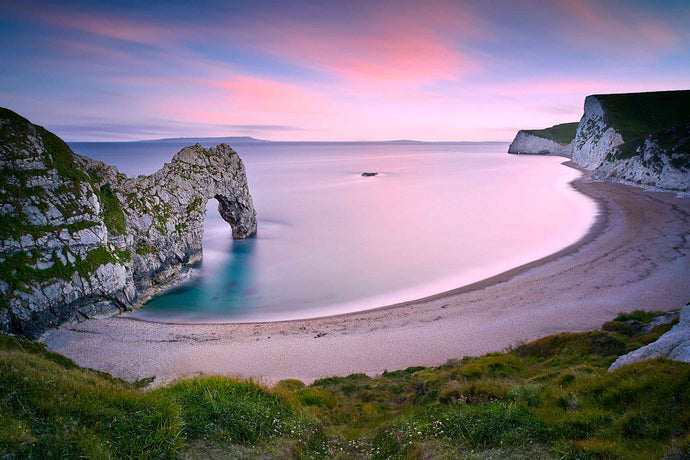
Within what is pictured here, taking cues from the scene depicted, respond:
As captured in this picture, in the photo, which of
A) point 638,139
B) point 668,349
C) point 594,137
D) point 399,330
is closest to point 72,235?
point 399,330

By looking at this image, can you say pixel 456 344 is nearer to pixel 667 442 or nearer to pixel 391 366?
pixel 391 366

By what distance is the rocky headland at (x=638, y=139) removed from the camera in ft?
147

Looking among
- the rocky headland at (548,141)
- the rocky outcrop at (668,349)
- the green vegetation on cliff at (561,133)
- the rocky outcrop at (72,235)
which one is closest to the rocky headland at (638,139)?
the rocky outcrop at (668,349)

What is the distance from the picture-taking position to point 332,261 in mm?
27469

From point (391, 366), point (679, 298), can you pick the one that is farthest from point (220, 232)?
point (679, 298)

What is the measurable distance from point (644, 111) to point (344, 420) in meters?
99.1

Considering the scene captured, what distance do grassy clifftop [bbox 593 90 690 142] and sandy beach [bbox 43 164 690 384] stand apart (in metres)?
63.8

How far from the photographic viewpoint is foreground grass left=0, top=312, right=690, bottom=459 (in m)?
4.84

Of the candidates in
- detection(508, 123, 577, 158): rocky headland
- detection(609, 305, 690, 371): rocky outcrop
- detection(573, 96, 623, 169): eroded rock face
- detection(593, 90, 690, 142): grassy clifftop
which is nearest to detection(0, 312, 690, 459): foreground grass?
detection(609, 305, 690, 371): rocky outcrop

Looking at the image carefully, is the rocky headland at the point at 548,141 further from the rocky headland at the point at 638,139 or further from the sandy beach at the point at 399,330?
the sandy beach at the point at 399,330

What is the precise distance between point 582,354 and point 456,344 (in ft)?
15.6

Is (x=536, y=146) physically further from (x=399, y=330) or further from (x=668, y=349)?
(x=668, y=349)

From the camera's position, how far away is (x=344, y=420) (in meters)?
8.04

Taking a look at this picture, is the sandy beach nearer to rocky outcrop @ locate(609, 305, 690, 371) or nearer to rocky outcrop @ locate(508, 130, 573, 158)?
rocky outcrop @ locate(609, 305, 690, 371)
